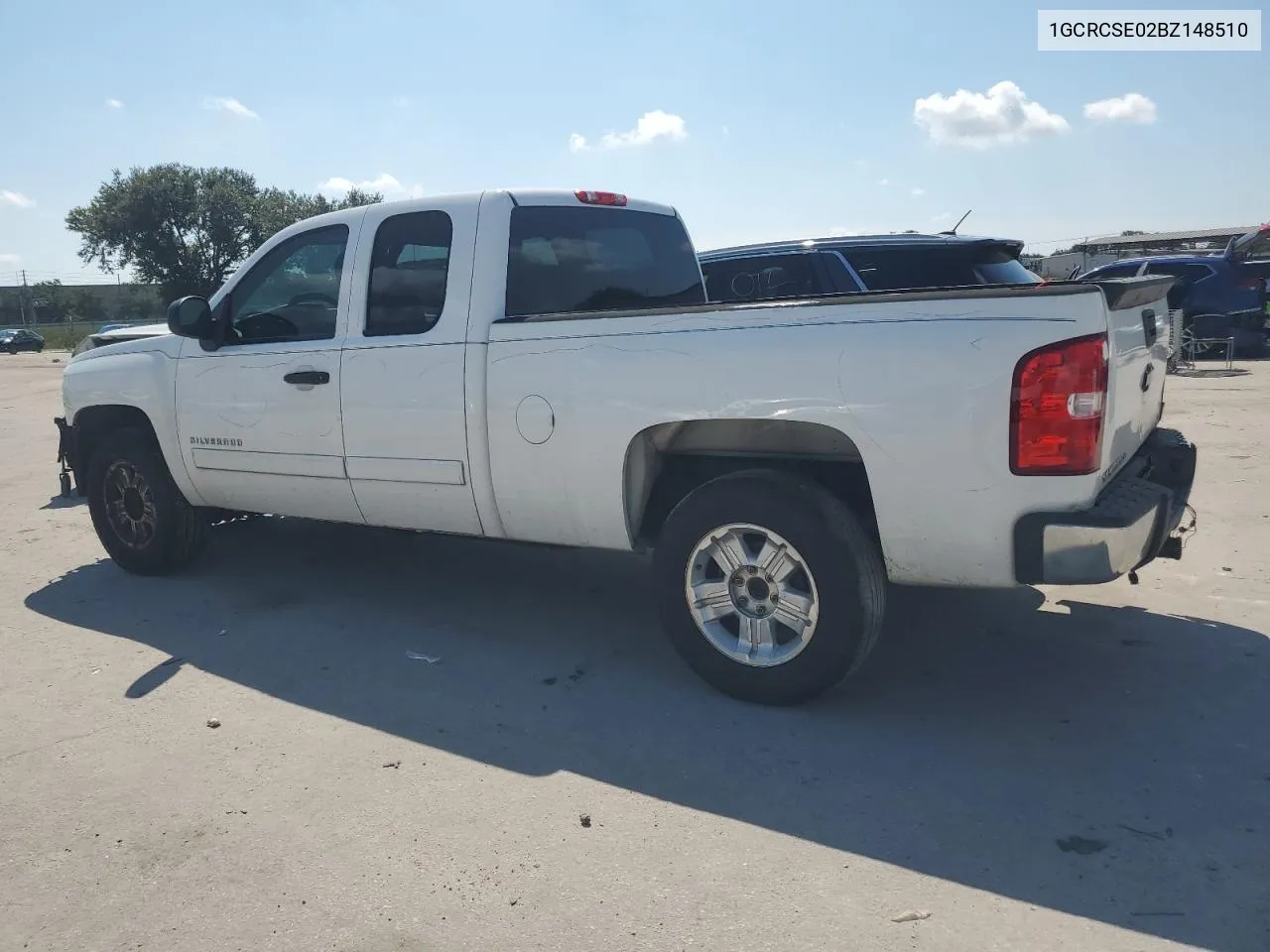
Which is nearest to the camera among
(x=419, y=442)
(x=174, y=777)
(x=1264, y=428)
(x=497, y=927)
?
(x=497, y=927)

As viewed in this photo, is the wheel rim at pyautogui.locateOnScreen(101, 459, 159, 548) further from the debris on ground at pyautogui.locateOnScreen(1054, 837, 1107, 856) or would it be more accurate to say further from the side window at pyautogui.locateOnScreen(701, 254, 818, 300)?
the debris on ground at pyautogui.locateOnScreen(1054, 837, 1107, 856)

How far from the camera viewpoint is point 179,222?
→ 5447 cm

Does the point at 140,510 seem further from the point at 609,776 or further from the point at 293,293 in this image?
the point at 609,776

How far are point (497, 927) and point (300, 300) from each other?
11.7 feet

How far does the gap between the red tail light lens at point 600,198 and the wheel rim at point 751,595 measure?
205 centimetres

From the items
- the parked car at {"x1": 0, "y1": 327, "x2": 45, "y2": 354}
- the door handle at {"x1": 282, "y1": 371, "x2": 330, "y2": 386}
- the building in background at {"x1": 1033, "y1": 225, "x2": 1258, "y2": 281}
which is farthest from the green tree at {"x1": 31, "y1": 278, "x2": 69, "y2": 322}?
the door handle at {"x1": 282, "y1": 371, "x2": 330, "y2": 386}

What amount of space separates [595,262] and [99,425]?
341cm

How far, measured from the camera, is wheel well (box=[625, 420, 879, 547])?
3.88m

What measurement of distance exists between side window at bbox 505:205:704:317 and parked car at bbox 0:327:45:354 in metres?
56.5

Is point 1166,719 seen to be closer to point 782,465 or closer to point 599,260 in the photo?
point 782,465

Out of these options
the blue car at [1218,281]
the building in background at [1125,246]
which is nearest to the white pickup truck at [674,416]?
the blue car at [1218,281]

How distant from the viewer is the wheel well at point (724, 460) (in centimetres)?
388

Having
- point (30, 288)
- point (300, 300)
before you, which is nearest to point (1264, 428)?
point (300, 300)

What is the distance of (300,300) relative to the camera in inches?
204
